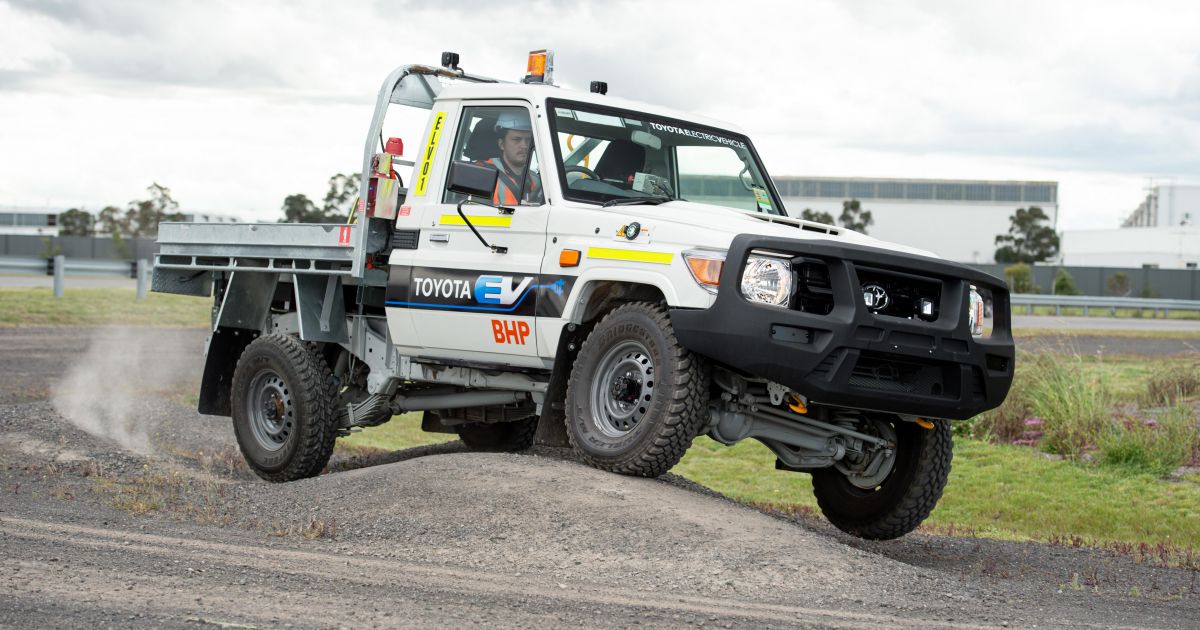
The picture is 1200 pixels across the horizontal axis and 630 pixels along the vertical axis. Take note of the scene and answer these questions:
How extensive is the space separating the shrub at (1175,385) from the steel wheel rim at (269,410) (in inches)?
433

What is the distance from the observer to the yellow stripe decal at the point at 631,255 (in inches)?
306

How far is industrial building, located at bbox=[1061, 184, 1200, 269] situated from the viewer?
3017 inches

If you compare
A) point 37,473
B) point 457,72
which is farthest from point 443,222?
point 37,473

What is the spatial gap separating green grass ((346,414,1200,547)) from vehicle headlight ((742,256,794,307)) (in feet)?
13.6

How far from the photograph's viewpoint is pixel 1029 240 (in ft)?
247

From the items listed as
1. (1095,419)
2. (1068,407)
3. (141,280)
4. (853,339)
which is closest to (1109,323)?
(1068,407)

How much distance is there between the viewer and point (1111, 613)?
6840 mm

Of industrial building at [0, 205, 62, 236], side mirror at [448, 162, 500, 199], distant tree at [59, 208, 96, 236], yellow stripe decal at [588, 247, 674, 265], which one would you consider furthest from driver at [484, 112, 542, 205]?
industrial building at [0, 205, 62, 236]

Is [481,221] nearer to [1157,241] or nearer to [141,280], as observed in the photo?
[141,280]

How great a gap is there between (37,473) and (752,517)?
209 inches

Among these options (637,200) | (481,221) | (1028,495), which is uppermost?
(637,200)

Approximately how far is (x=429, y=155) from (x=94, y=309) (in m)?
19.6

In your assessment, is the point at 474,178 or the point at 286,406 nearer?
the point at 474,178

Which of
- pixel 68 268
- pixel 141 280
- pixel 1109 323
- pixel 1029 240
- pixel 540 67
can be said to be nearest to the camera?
pixel 540 67
